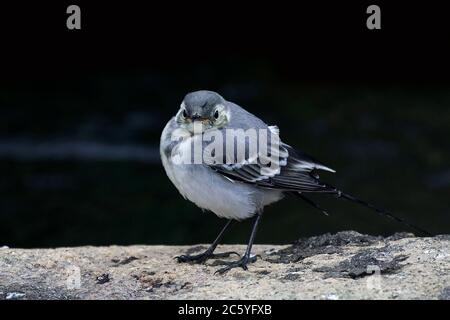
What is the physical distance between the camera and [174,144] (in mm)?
7609

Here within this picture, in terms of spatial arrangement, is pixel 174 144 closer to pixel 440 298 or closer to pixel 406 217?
pixel 440 298

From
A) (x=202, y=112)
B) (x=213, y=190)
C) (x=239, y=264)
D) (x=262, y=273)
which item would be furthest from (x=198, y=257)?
(x=202, y=112)

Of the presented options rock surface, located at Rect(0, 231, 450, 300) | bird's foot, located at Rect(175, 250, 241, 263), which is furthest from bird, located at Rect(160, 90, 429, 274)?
rock surface, located at Rect(0, 231, 450, 300)

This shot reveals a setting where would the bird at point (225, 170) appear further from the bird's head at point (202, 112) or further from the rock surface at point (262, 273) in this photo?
the rock surface at point (262, 273)

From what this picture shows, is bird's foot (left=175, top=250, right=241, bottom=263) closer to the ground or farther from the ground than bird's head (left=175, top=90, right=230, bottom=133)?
closer to the ground

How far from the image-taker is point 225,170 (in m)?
7.57

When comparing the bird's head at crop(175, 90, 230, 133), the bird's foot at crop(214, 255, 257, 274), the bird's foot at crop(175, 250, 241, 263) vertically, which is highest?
the bird's head at crop(175, 90, 230, 133)

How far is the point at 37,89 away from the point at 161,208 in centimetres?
485

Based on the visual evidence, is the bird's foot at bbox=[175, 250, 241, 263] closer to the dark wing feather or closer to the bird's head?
the dark wing feather

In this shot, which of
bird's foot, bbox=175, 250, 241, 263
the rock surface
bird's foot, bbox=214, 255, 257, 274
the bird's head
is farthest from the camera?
bird's foot, bbox=175, 250, 241, 263

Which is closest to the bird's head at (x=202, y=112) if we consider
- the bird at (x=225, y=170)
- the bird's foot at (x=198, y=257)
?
the bird at (x=225, y=170)

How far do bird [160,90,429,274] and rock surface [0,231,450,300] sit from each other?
0.31 m

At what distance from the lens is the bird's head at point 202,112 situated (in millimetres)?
7586

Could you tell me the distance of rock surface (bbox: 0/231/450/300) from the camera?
21.1ft
